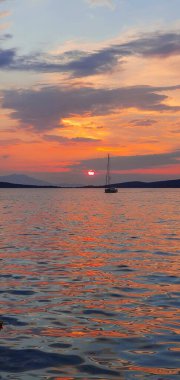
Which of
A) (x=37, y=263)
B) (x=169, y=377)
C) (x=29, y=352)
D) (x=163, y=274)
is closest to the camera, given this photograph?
(x=169, y=377)

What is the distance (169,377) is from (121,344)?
2.59 meters

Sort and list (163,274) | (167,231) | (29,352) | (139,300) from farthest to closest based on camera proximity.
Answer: (167,231), (163,274), (139,300), (29,352)

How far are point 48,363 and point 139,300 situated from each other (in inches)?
284

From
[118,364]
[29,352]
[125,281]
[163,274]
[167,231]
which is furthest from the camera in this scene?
[167,231]

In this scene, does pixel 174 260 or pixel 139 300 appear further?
pixel 174 260

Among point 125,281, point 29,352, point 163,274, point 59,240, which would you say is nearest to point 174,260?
point 163,274

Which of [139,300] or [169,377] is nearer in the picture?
[169,377]

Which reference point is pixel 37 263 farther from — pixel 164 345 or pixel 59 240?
pixel 164 345

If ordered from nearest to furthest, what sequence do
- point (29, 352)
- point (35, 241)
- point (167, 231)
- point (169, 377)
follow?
point (169, 377) < point (29, 352) < point (35, 241) < point (167, 231)

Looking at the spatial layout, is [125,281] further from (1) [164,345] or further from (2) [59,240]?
(2) [59,240]

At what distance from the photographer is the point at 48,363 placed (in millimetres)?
11430

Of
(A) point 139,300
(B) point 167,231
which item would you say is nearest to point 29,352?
(A) point 139,300

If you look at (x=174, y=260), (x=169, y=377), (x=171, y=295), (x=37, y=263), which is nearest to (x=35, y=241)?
(x=37, y=263)

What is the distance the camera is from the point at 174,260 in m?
28.3
